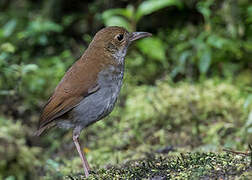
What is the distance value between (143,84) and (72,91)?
2982mm

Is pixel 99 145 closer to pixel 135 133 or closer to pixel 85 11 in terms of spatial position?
pixel 135 133

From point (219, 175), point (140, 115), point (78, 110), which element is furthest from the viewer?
point (140, 115)

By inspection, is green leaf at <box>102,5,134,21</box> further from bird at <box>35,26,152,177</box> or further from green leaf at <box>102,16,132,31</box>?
bird at <box>35,26,152,177</box>

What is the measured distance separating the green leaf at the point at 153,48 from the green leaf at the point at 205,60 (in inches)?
26.1

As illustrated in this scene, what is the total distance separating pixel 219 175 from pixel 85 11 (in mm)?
6065

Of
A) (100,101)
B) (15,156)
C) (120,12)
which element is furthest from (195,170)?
(120,12)

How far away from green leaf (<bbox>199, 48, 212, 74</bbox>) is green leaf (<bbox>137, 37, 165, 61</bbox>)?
0.66m

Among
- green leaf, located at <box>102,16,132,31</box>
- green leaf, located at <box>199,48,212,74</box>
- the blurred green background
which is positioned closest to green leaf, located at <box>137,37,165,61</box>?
the blurred green background

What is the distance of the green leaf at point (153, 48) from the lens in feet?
21.7

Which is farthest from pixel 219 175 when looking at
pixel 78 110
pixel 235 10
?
pixel 235 10

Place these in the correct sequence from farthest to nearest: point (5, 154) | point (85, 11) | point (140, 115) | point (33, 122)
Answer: point (85, 11) < point (33, 122) < point (140, 115) < point (5, 154)

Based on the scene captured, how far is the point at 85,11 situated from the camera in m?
8.30

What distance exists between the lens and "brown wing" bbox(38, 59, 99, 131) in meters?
3.96

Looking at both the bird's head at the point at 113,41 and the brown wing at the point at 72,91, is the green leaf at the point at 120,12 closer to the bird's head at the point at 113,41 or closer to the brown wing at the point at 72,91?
the bird's head at the point at 113,41
